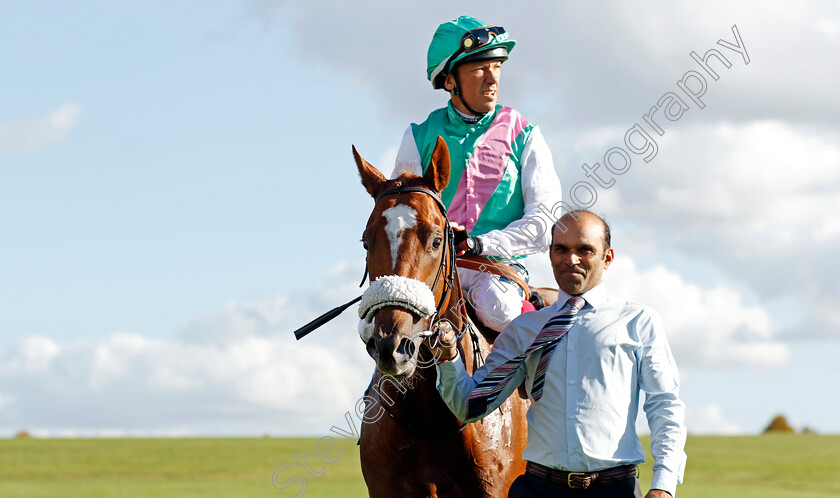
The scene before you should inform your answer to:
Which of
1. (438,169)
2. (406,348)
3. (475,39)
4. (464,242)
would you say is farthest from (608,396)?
(475,39)

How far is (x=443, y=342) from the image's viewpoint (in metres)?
4.84

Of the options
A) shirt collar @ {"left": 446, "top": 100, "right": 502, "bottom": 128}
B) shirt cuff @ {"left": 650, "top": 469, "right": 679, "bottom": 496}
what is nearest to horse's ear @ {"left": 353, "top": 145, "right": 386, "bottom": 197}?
shirt collar @ {"left": 446, "top": 100, "right": 502, "bottom": 128}

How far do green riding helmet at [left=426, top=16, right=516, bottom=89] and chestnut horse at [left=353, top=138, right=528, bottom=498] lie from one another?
4.28 ft

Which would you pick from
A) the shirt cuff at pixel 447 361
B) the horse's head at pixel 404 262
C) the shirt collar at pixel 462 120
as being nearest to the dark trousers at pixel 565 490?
the shirt cuff at pixel 447 361

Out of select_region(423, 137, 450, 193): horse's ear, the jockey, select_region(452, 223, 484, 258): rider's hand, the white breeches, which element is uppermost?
the jockey

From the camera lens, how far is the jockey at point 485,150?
250 inches

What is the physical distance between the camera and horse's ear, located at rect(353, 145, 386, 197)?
5.40 metres

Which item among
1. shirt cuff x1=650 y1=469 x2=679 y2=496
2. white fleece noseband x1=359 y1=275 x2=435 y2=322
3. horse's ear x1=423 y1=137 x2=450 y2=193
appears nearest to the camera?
shirt cuff x1=650 y1=469 x2=679 y2=496

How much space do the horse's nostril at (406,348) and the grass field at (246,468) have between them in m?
13.9

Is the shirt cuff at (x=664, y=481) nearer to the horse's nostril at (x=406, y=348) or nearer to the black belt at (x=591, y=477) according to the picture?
the black belt at (x=591, y=477)

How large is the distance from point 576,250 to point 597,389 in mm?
736

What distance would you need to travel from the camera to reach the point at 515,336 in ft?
16.4

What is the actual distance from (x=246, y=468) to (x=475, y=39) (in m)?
28.9

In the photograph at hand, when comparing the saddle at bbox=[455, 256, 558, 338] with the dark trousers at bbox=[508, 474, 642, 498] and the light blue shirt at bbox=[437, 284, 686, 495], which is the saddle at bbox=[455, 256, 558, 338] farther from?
the dark trousers at bbox=[508, 474, 642, 498]
